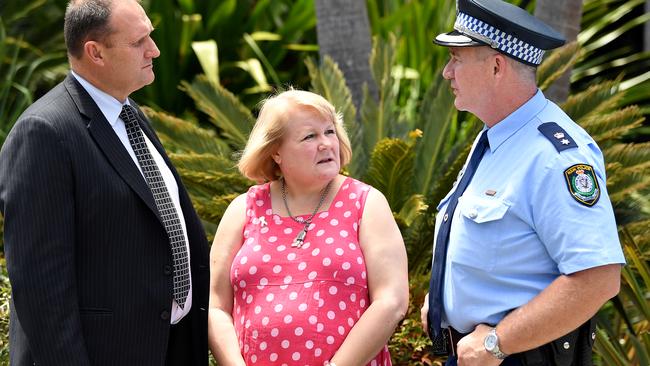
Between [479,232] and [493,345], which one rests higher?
[479,232]

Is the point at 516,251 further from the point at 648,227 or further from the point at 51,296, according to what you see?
the point at 648,227

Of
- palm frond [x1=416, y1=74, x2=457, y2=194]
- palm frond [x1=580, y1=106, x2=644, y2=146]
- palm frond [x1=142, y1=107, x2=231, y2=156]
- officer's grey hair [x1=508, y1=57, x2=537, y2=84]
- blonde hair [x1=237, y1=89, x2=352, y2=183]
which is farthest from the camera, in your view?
palm frond [x1=142, y1=107, x2=231, y2=156]

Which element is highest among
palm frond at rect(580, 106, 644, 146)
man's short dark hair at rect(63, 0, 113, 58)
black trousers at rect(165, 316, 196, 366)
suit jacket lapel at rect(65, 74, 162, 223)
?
man's short dark hair at rect(63, 0, 113, 58)

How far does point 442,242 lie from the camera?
304 centimetres

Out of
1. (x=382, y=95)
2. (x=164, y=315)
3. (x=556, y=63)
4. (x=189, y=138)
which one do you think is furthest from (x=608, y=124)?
(x=164, y=315)

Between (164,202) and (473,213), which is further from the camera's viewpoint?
(164,202)

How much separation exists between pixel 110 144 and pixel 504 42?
1216 mm

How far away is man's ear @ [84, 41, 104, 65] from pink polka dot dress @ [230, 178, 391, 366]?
83 cm

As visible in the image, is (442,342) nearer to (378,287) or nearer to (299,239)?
(378,287)

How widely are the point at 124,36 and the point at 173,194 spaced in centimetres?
54

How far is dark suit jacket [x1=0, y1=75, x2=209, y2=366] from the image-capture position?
272 centimetres

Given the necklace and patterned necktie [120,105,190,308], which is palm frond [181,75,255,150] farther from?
patterned necktie [120,105,190,308]

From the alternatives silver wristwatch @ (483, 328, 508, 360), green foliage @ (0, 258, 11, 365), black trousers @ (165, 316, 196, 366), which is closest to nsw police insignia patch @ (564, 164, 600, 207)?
silver wristwatch @ (483, 328, 508, 360)

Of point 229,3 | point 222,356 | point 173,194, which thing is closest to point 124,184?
point 173,194
